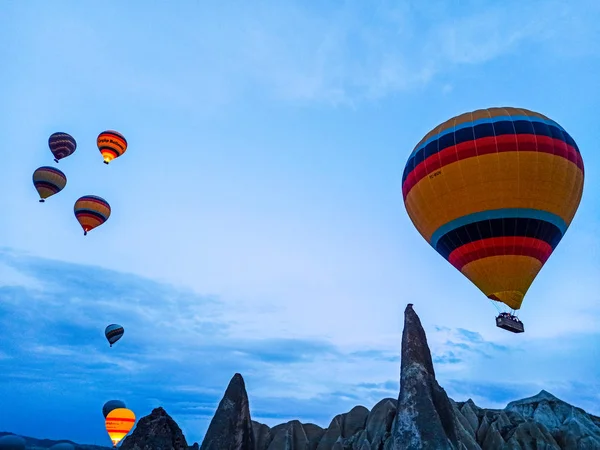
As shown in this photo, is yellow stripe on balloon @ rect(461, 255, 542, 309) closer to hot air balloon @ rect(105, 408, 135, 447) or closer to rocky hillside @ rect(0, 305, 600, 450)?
rocky hillside @ rect(0, 305, 600, 450)

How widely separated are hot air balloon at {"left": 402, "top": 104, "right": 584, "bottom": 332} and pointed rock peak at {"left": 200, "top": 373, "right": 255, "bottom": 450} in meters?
15.7

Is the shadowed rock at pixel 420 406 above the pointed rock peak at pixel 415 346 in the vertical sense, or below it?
below

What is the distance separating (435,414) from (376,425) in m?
25.9

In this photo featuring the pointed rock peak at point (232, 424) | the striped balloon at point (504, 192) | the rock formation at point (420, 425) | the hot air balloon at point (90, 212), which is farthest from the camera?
the hot air balloon at point (90, 212)

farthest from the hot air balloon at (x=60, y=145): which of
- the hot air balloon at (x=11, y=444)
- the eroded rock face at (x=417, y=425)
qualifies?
the hot air balloon at (x=11, y=444)

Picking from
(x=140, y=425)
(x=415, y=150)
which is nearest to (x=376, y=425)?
(x=415, y=150)

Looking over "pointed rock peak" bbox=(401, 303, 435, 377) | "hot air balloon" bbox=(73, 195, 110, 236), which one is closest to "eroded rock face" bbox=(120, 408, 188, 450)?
"pointed rock peak" bbox=(401, 303, 435, 377)

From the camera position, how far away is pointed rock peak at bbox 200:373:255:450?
18141 millimetres

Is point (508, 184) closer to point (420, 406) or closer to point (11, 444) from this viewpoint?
point (420, 406)

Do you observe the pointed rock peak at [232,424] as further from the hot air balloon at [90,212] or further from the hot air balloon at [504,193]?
the hot air balloon at [90,212]

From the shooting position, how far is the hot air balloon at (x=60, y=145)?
53.4m

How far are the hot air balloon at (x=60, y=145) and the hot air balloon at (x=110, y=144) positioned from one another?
377 centimetres

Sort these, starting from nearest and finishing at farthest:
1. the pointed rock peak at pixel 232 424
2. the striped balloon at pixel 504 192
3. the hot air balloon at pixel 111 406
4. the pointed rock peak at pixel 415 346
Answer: the pointed rock peak at pixel 232 424 → the pointed rock peak at pixel 415 346 → the striped balloon at pixel 504 192 → the hot air balloon at pixel 111 406

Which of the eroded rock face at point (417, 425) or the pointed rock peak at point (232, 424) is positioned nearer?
the eroded rock face at point (417, 425)
